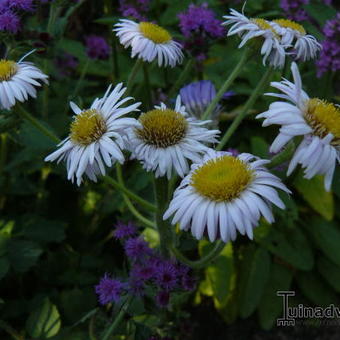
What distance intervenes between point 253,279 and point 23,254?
845mm

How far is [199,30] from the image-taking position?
1.76 m

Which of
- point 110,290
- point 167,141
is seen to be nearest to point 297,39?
point 167,141

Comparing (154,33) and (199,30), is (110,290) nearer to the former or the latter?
(154,33)

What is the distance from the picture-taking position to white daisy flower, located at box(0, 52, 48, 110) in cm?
117

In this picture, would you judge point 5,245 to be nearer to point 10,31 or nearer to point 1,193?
point 1,193

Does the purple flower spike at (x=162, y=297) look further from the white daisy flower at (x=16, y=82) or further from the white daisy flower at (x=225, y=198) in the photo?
the white daisy flower at (x=16, y=82)

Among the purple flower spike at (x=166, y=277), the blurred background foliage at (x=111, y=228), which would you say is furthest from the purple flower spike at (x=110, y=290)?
the blurred background foliage at (x=111, y=228)

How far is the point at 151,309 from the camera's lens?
1.51m

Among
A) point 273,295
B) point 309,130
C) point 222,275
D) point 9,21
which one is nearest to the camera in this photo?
point 309,130

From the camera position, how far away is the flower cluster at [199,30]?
5.70ft

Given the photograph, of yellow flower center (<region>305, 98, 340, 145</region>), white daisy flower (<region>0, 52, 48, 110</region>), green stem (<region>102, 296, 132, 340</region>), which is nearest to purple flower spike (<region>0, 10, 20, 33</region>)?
white daisy flower (<region>0, 52, 48, 110</region>)

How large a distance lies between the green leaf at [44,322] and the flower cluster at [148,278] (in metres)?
0.28

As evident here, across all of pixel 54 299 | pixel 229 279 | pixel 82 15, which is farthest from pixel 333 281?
pixel 82 15

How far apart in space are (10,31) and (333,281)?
1.48 metres
